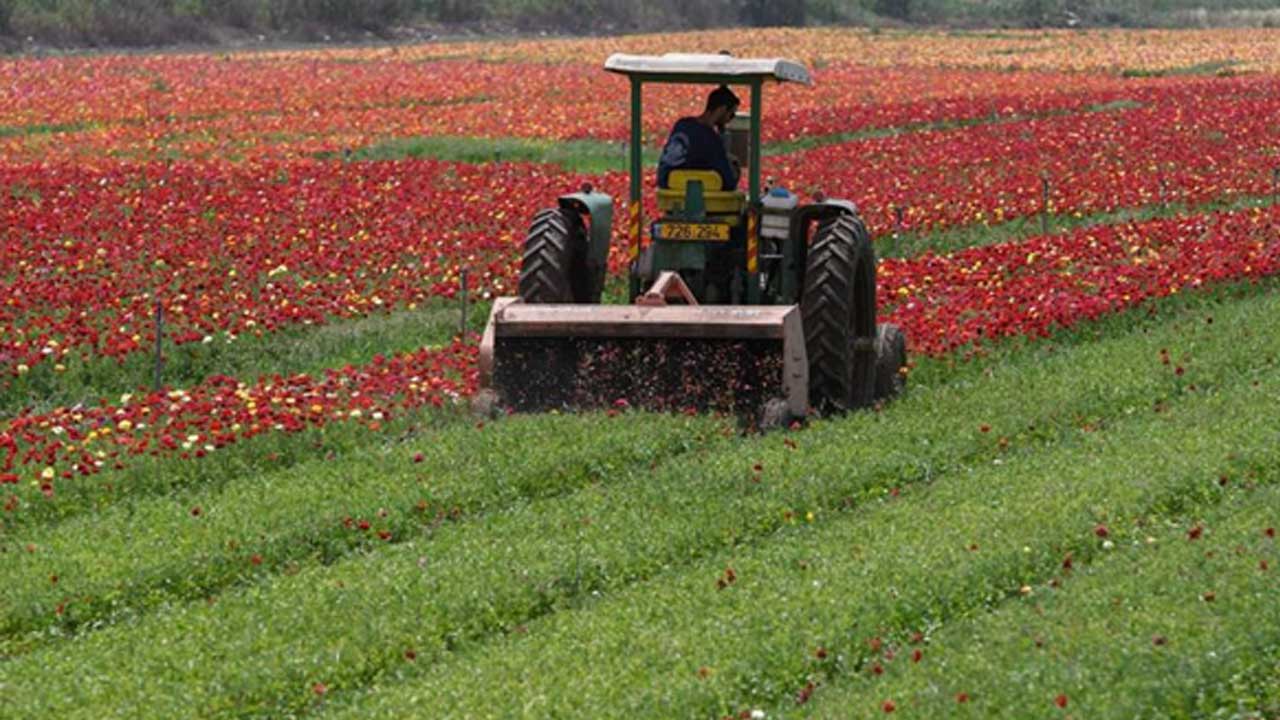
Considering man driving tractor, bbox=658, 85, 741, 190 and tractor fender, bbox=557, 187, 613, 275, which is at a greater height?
man driving tractor, bbox=658, 85, 741, 190

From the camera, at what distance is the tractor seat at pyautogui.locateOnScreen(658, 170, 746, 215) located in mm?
15945

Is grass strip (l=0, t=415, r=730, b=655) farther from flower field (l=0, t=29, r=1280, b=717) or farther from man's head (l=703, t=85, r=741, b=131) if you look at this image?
man's head (l=703, t=85, r=741, b=131)

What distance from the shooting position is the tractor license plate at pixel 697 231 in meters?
15.9

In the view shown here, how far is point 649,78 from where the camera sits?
15750 mm

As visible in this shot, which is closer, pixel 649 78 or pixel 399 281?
pixel 649 78

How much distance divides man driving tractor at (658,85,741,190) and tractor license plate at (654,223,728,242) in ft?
1.10

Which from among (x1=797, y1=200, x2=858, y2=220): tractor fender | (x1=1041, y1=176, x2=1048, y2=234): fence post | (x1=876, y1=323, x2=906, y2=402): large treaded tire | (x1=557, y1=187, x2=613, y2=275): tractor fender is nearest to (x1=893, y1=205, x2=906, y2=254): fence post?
(x1=1041, y1=176, x2=1048, y2=234): fence post

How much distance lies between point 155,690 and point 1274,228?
1805 centimetres

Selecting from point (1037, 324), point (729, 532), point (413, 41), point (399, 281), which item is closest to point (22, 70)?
point (413, 41)

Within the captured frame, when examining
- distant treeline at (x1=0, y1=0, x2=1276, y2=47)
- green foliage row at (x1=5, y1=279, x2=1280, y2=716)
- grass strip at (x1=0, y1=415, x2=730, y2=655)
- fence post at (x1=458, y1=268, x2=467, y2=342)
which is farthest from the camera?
distant treeline at (x1=0, y1=0, x2=1276, y2=47)

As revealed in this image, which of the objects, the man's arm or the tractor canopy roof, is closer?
the tractor canopy roof

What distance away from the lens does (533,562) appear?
1191 cm

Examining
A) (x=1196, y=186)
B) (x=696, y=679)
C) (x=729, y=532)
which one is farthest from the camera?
(x=1196, y=186)

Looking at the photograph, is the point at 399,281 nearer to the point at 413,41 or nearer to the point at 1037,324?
the point at 1037,324
